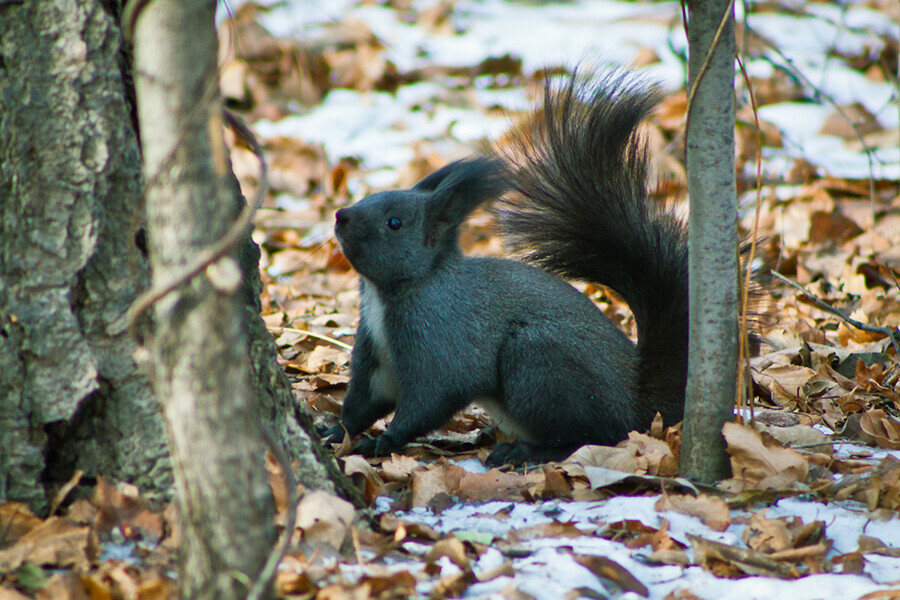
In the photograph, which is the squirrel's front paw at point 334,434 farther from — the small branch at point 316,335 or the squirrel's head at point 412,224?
the small branch at point 316,335

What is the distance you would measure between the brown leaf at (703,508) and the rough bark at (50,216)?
1.14 metres

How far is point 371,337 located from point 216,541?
5.35 ft

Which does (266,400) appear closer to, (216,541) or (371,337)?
(216,541)

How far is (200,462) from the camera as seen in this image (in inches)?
45.3

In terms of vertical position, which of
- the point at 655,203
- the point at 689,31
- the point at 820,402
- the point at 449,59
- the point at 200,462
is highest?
the point at 449,59

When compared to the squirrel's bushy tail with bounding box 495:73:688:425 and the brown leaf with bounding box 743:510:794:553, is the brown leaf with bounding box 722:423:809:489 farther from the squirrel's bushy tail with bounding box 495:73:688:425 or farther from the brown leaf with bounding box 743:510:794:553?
the squirrel's bushy tail with bounding box 495:73:688:425

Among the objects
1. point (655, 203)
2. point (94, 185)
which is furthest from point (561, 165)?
point (94, 185)

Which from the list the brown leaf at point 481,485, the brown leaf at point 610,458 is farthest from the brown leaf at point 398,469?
the brown leaf at point 610,458

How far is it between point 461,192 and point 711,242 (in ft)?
3.65

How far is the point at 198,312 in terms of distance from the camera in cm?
111

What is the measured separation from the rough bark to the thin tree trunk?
48 centimetres

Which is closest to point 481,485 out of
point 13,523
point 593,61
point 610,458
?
point 610,458

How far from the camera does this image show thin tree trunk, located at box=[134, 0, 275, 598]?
3.58 ft

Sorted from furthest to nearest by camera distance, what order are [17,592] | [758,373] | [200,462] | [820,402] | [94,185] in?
[758,373]
[820,402]
[94,185]
[17,592]
[200,462]
